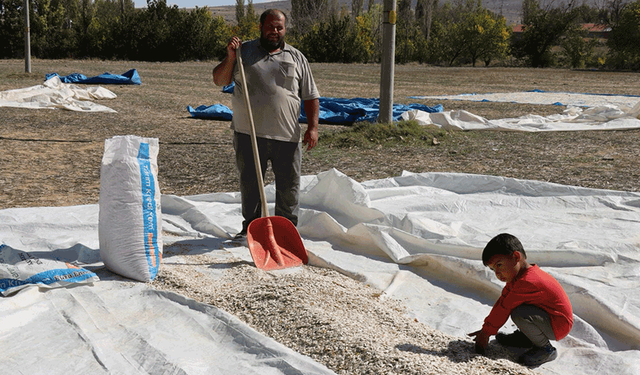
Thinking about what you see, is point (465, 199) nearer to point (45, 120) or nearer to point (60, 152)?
Answer: point (60, 152)

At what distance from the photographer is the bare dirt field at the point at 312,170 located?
2.19m

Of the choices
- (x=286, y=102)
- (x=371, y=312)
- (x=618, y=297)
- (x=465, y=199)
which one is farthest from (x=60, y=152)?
(x=618, y=297)

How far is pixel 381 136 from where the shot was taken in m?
7.08

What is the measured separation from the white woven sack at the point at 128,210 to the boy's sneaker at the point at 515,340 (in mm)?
1614

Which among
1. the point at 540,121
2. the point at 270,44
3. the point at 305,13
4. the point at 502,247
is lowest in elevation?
the point at 502,247

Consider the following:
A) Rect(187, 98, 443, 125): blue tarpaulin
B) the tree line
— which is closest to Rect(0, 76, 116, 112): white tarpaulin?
Rect(187, 98, 443, 125): blue tarpaulin

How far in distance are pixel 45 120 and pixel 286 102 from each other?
6507 mm

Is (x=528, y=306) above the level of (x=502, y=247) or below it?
below

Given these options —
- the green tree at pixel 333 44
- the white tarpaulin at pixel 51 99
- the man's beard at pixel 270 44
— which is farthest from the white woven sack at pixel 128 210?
the green tree at pixel 333 44

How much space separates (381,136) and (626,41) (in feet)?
94.6

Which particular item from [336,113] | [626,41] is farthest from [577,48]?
[336,113]

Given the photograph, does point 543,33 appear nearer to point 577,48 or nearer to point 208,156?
point 577,48

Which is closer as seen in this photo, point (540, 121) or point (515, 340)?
point (515, 340)

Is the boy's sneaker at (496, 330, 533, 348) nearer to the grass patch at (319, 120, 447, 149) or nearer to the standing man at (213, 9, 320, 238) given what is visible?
the standing man at (213, 9, 320, 238)
